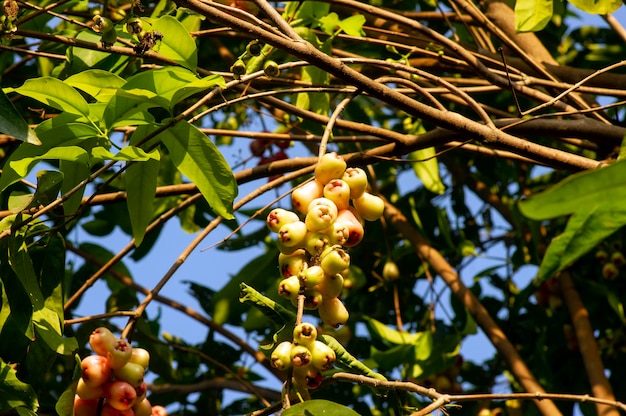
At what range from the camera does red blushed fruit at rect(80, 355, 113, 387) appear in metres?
1.09

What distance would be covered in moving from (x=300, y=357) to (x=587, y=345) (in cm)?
127

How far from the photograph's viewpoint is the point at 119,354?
3.64 ft

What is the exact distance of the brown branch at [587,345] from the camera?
74.8 inches

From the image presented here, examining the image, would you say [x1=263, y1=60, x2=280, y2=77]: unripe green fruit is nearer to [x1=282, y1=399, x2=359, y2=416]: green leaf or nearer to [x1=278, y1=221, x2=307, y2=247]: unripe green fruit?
[x1=278, y1=221, x2=307, y2=247]: unripe green fruit

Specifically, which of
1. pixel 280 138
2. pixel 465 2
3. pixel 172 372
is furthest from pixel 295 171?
pixel 172 372

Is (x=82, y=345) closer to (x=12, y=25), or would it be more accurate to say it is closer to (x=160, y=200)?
(x=160, y=200)

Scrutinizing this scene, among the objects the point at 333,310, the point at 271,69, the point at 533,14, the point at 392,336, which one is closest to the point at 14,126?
the point at 271,69

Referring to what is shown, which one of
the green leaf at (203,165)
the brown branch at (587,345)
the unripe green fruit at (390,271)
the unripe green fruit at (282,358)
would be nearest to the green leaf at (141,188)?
the green leaf at (203,165)

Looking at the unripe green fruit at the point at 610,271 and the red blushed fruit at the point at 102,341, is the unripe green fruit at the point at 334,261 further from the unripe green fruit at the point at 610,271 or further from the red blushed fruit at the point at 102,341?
the unripe green fruit at the point at 610,271

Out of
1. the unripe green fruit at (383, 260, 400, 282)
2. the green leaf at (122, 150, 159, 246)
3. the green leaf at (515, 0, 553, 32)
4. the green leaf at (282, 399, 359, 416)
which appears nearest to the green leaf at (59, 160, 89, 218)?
the green leaf at (122, 150, 159, 246)

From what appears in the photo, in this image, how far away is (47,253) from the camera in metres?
1.28

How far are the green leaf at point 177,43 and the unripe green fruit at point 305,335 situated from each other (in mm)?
411

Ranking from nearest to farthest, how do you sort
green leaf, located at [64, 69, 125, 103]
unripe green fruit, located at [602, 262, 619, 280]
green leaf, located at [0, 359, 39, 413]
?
green leaf, located at [64, 69, 125, 103] → green leaf, located at [0, 359, 39, 413] → unripe green fruit, located at [602, 262, 619, 280]

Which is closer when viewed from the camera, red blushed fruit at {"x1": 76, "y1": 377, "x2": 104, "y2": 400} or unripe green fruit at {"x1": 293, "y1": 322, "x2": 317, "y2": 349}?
unripe green fruit at {"x1": 293, "y1": 322, "x2": 317, "y2": 349}
